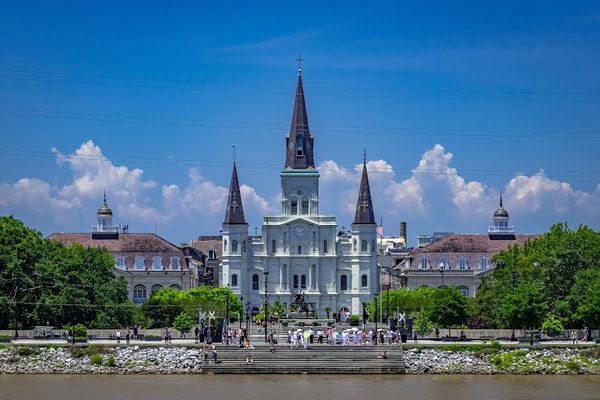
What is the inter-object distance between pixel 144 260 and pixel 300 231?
59.3 ft

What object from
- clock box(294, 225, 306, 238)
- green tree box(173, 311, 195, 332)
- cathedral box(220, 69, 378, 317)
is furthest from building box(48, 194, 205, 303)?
green tree box(173, 311, 195, 332)

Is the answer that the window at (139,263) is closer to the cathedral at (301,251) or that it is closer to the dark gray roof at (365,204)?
the cathedral at (301,251)

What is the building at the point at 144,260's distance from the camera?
157 metres

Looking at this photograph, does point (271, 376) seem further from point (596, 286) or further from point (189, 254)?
point (189, 254)

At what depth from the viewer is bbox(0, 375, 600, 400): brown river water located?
65.2 metres

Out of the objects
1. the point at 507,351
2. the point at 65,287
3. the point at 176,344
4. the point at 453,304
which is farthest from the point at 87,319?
the point at 507,351

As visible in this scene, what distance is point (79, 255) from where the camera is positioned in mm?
110188

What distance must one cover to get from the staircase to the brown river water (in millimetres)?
1418

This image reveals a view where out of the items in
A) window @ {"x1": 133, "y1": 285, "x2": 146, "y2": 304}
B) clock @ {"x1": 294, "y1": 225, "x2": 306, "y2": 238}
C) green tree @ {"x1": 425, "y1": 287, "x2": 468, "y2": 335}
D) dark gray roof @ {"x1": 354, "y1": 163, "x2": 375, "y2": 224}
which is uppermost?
dark gray roof @ {"x1": 354, "y1": 163, "x2": 375, "y2": 224}

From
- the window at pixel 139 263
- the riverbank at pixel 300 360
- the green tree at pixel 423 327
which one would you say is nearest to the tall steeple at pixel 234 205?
the window at pixel 139 263

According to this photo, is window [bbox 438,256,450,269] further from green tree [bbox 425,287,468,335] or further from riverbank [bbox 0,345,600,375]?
riverbank [bbox 0,345,600,375]

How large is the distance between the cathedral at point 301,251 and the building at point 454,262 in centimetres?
589

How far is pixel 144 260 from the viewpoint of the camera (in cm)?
15812

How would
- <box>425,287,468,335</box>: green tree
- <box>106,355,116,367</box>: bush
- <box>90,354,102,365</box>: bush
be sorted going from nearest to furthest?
<box>106,355,116,367</box>: bush < <box>90,354,102,365</box>: bush < <box>425,287,468,335</box>: green tree
